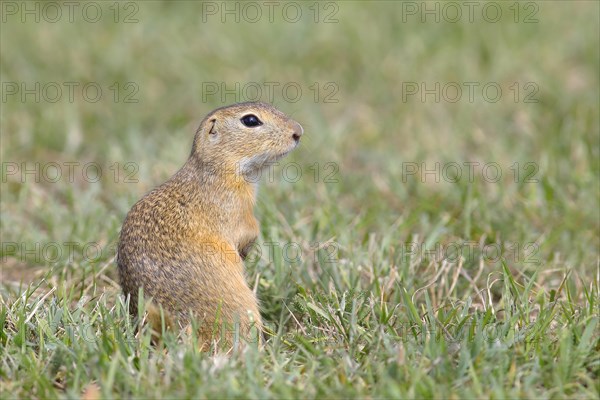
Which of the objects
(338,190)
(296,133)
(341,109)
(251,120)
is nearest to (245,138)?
(251,120)

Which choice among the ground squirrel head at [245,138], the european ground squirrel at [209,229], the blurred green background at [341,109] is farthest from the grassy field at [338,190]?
the ground squirrel head at [245,138]

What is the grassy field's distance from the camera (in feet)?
12.4

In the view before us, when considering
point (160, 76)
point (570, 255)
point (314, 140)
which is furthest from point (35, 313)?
point (160, 76)

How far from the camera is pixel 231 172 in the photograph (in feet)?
15.4

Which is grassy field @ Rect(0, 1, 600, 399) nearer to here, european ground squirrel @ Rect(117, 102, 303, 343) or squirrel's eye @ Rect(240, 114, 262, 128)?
european ground squirrel @ Rect(117, 102, 303, 343)

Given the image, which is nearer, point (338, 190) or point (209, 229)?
point (209, 229)

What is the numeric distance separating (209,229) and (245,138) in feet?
1.82

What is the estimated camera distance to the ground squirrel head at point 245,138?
4723 mm

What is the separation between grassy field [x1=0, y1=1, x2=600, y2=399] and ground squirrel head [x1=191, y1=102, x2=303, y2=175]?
0.63 metres

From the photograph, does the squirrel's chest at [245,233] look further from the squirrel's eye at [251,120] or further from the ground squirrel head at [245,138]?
the squirrel's eye at [251,120]

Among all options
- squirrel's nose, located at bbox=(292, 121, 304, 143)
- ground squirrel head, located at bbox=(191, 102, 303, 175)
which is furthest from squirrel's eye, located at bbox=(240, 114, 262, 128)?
squirrel's nose, located at bbox=(292, 121, 304, 143)

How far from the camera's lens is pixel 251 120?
4758 mm

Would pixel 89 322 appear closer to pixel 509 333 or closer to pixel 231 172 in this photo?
pixel 231 172

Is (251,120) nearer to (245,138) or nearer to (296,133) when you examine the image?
(245,138)
